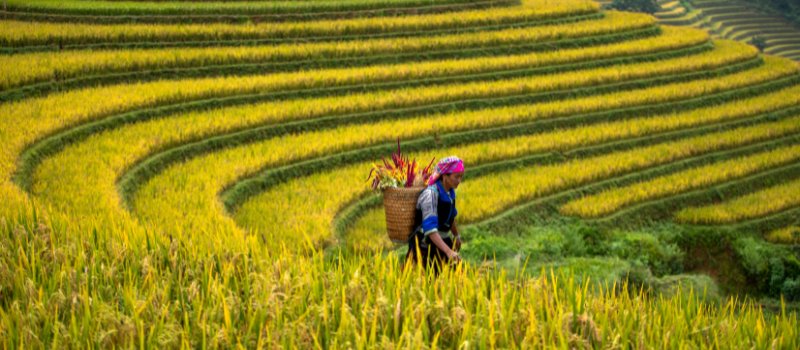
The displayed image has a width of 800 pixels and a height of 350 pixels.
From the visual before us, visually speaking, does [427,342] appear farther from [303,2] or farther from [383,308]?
[303,2]

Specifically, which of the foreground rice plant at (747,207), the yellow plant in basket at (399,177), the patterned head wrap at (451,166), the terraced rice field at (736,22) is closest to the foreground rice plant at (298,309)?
the patterned head wrap at (451,166)

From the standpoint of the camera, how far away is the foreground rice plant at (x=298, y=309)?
3662 mm

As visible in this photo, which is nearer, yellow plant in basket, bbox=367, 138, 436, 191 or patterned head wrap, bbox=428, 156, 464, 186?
patterned head wrap, bbox=428, 156, 464, 186

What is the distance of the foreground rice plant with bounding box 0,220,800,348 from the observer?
3.66 m

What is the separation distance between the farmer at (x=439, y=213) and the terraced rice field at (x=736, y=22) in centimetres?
3708

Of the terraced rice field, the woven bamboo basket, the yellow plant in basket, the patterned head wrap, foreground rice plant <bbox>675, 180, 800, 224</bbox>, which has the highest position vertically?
the patterned head wrap

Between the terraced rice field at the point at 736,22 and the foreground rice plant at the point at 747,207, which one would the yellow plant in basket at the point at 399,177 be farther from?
the terraced rice field at the point at 736,22

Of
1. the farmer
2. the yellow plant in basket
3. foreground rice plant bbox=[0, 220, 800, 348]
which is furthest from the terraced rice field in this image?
foreground rice plant bbox=[0, 220, 800, 348]

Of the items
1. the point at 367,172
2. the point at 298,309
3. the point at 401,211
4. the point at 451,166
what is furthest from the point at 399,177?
the point at 367,172

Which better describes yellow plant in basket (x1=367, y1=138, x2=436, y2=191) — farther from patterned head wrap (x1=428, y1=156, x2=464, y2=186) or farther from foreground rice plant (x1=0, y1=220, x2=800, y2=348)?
foreground rice plant (x1=0, y1=220, x2=800, y2=348)

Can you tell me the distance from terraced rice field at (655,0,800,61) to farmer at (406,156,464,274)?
1460 inches

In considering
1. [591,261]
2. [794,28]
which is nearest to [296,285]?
[591,261]

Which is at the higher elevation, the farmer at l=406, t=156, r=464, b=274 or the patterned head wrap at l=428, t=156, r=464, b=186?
the patterned head wrap at l=428, t=156, r=464, b=186

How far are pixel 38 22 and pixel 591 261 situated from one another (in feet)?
35.9
